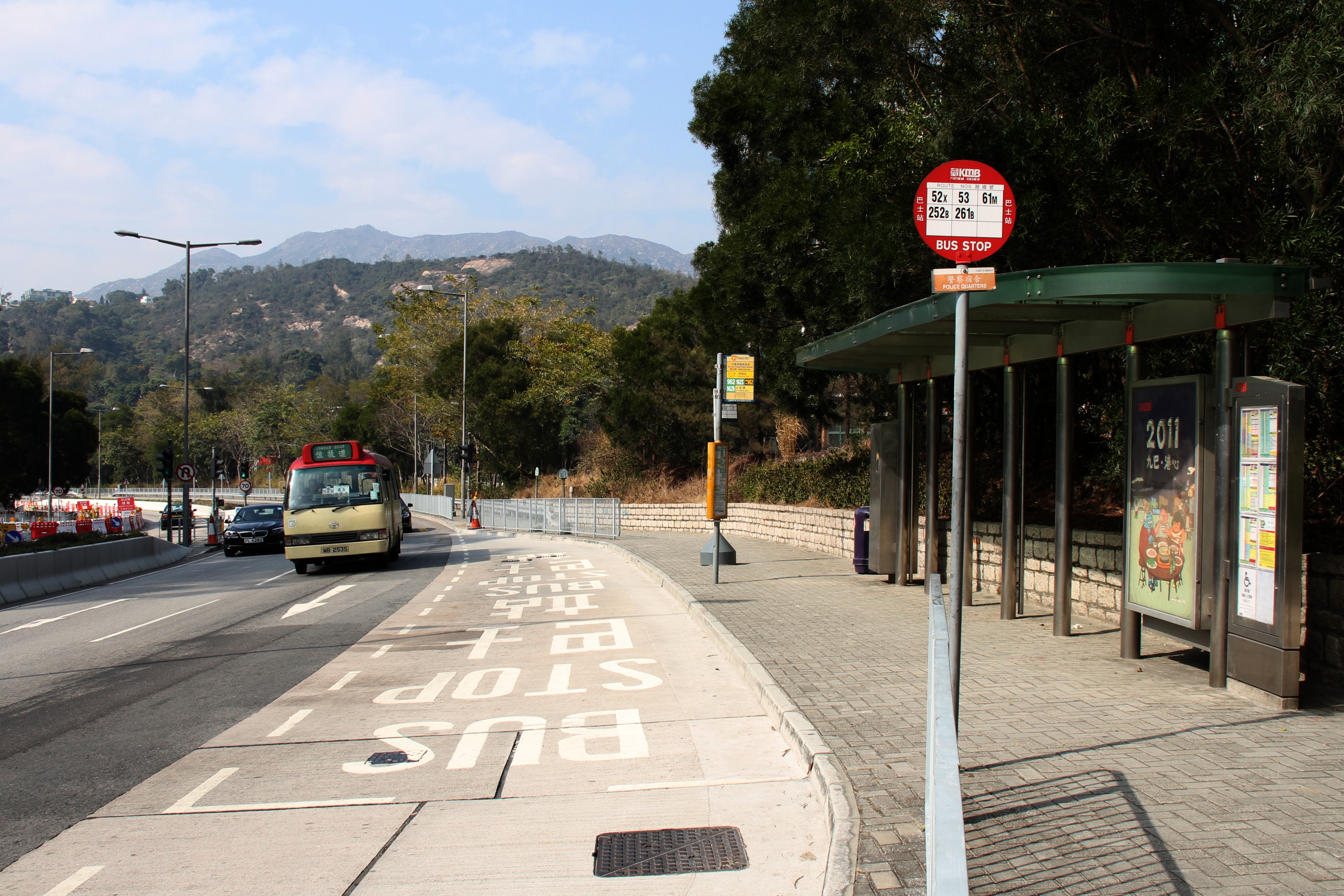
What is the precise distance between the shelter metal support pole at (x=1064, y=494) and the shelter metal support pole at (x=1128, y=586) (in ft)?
2.65

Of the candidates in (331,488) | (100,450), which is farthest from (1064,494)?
(100,450)

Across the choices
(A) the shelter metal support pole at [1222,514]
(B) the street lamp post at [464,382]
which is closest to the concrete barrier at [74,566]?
(A) the shelter metal support pole at [1222,514]

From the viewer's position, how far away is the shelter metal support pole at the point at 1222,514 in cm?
707

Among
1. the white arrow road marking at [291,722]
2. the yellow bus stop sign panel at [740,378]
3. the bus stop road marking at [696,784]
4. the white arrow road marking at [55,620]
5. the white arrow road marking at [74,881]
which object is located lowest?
the white arrow road marking at [55,620]

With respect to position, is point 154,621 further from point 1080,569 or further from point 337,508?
point 1080,569

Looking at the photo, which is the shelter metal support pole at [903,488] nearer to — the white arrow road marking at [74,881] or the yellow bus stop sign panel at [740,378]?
the yellow bus stop sign panel at [740,378]

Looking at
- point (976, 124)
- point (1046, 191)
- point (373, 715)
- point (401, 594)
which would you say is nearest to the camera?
point (373, 715)

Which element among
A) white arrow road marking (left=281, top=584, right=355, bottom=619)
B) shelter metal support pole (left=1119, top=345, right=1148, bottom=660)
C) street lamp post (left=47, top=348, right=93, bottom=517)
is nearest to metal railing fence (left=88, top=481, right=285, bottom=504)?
street lamp post (left=47, top=348, right=93, bottom=517)

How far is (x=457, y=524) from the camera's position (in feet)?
161

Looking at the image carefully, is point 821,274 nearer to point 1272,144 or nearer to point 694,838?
point 1272,144

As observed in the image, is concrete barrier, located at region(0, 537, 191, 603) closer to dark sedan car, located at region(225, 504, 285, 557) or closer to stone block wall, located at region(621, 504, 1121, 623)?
dark sedan car, located at region(225, 504, 285, 557)

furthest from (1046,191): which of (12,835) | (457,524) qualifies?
(457,524)

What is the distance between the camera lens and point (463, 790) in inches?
228

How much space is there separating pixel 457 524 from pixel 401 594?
33.0 m
